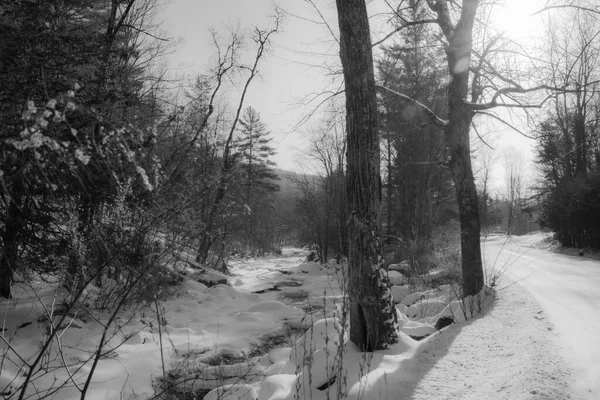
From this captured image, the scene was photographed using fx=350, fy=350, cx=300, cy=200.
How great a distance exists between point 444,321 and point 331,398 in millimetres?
2745

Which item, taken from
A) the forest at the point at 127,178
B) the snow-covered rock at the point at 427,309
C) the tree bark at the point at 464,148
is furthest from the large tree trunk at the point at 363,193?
the snow-covered rock at the point at 427,309

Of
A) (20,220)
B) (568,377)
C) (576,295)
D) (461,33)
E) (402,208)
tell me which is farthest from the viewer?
(402,208)

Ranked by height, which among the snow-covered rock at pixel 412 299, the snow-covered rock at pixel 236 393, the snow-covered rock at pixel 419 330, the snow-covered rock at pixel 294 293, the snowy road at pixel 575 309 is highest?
the snowy road at pixel 575 309

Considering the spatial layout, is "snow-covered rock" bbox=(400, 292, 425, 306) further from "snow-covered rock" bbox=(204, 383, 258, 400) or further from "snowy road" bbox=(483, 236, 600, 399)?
"snow-covered rock" bbox=(204, 383, 258, 400)

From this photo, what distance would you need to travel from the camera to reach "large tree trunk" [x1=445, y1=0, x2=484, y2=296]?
19.1ft

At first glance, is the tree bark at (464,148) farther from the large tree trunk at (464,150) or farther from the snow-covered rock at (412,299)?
the snow-covered rock at (412,299)

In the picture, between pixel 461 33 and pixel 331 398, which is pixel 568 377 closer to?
pixel 331 398

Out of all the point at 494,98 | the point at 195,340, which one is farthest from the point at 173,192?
the point at 494,98

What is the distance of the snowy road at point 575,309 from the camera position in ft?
9.73

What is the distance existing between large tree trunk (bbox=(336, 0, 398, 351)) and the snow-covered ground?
286mm

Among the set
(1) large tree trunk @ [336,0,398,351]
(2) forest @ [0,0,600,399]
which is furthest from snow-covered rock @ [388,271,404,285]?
(1) large tree trunk @ [336,0,398,351]

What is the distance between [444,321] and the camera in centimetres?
503

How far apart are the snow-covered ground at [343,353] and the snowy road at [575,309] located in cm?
2

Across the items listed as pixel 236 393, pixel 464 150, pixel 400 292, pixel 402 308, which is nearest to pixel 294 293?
pixel 400 292
